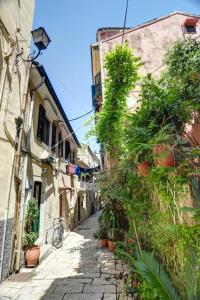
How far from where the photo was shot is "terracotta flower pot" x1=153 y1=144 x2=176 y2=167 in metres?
3.30

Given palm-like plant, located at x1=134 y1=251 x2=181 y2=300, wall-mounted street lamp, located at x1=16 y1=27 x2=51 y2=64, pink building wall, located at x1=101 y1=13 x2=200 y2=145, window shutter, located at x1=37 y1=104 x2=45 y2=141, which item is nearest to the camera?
palm-like plant, located at x1=134 y1=251 x2=181 y2=300

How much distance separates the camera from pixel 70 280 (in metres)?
5.79

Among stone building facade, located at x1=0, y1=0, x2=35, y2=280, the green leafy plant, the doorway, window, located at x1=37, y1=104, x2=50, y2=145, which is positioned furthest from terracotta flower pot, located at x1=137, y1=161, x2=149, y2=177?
window, located at x1=37, y1=104, x2=50, y2=145

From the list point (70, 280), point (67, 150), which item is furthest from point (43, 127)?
point (70, 280)

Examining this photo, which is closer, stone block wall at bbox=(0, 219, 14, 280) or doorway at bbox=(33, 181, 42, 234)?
stone block wall at bbox=(0, 219, 14, 280)

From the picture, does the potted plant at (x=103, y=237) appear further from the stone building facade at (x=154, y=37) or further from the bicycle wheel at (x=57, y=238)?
the stone building facade at (x=154, y=37)

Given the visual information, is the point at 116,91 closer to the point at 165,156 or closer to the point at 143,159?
the point at 143,159

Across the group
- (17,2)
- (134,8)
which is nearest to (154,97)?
(134,8)

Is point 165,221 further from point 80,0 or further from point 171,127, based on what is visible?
point 80,0

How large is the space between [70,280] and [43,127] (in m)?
6.80

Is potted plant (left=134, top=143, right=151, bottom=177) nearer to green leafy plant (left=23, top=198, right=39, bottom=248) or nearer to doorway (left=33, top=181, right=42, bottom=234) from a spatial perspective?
green leafy plant (left=23, top=198, right=39, bottom=248)

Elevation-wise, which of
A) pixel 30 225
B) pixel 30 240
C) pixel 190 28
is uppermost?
pixel 190 28

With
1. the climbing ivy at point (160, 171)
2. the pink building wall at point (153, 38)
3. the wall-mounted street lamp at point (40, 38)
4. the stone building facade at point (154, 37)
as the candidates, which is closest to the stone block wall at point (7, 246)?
the climbing ivy at point (160, 171)

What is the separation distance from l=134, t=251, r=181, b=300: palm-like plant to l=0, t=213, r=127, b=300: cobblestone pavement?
7.76ft
